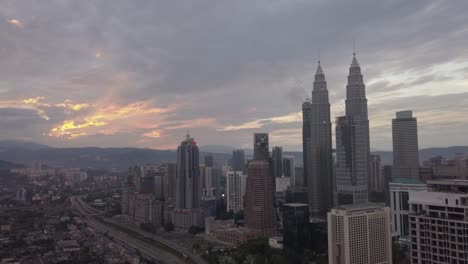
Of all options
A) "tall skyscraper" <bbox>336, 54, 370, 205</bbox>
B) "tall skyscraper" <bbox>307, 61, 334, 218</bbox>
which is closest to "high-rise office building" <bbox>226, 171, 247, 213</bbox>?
"tall skyscraper" <bbox>307, 61, 334, 218</bbox>

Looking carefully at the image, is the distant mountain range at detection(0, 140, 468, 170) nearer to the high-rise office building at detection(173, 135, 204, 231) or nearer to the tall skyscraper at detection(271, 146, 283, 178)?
the tall skyscraper at detection(271, 146, 283, 178)

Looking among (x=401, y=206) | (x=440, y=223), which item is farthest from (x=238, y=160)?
(x=440, y=223)

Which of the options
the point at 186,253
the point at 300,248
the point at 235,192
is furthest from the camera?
the point at 235,192

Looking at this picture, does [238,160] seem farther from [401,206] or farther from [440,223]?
[440,223]

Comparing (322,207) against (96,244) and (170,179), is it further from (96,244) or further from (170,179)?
(96,244)

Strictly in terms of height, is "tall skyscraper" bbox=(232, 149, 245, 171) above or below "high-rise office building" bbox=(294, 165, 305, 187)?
above

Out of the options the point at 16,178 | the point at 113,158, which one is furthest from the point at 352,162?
the point at 113,158

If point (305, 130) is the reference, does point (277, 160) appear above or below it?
below
